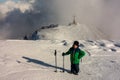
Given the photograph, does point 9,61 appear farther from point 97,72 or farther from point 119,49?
point 119,49

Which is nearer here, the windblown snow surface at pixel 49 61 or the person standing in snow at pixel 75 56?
the windblown snow surface at pixel 49 61

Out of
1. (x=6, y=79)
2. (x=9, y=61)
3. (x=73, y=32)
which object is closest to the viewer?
(x=6, y=79)

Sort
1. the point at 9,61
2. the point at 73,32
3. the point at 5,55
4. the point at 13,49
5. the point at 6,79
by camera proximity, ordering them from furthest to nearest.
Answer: the point at 73,32 → the point at 13,49 → the point at 5,55 → the point at 9,61 → the point at 6,79

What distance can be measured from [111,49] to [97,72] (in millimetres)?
5326

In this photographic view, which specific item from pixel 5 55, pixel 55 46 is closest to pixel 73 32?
pixel 55 46

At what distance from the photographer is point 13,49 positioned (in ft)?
65.5

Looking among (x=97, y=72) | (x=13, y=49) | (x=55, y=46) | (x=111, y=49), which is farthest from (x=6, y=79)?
(x=111, y=49)

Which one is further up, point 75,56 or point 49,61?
point 75,56

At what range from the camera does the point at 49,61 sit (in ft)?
57.2

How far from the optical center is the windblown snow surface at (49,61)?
14.6 m

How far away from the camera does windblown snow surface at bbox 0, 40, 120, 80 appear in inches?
575

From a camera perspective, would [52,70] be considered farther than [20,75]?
Yes

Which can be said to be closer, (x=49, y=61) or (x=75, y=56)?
(x=75, y=56)

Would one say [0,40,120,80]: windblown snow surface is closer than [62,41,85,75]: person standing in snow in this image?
Yes
